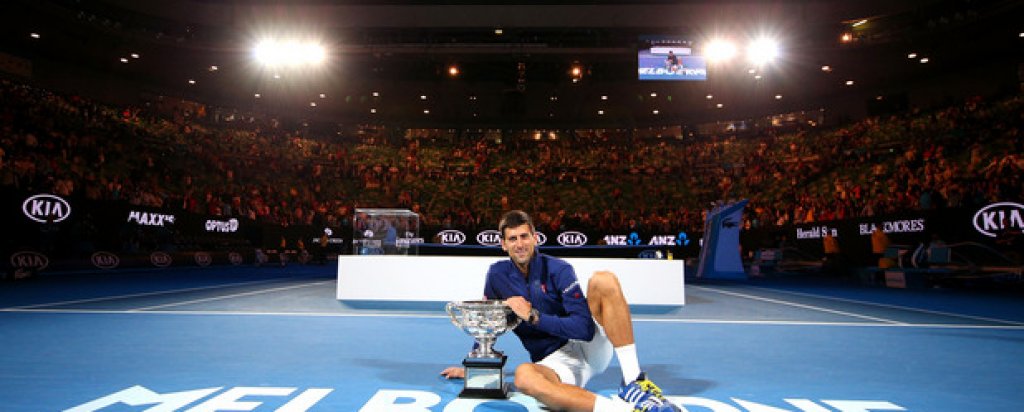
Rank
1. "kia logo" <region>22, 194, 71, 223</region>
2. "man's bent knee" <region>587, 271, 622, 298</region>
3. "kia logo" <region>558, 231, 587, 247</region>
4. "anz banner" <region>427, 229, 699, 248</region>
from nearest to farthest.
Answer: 1. "man's bent knee" <region>587, 271, 622, 298</region>
2. "kia logo" <region>22, 194, 71, 223</region>
3. "anz banner" <region>427, 229, 699, 248</region>
4. "kia logo" <region>558, 231, 587, 247</region>

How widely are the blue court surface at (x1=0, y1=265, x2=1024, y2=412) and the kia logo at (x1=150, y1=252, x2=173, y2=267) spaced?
9.62 m

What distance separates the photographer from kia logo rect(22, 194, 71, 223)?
14461 mm

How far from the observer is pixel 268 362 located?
4.25 m

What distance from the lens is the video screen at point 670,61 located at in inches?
756

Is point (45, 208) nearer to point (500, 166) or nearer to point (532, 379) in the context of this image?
point (532, 379)

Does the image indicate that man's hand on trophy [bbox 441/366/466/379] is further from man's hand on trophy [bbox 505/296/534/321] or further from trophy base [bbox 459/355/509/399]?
man's hand on trophy [bbox 505/296/534/321]

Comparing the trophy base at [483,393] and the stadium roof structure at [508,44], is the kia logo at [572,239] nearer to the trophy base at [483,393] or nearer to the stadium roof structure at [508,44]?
the stadium roof structure at [508,44]

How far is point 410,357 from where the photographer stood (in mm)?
4539

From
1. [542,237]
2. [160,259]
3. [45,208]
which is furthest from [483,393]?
[542,237]

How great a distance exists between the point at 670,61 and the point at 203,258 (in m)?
17.1

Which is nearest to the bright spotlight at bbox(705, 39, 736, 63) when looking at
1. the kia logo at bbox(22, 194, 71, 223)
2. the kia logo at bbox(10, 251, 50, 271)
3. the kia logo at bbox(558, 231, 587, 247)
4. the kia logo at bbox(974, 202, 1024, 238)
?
the kia logo at bbox(558, 231, 587, 247)

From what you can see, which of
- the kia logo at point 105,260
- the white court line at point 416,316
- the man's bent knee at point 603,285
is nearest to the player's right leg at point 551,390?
the man's bent knee at point 603,285

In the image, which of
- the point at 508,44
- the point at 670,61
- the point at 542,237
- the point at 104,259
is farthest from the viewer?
the point at 508,44

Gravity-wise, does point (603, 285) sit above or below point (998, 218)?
below
